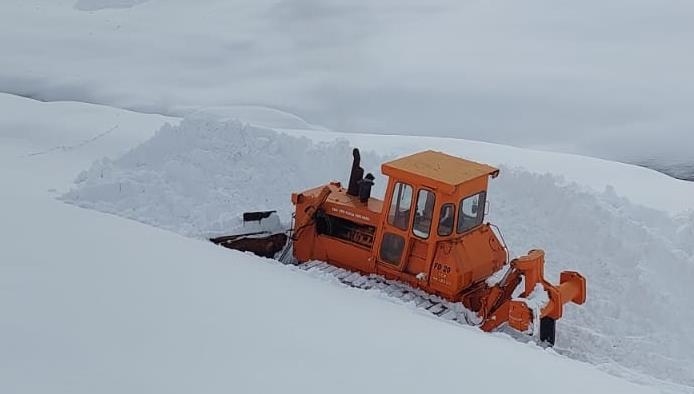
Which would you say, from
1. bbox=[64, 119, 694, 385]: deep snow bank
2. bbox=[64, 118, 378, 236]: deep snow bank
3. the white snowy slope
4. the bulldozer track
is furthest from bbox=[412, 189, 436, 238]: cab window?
bbox=[64, 118, 378, 236]: deep snow bank

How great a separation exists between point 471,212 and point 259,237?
6.68 ft

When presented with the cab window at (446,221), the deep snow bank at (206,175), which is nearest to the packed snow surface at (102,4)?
the deep snow bank at (206,175)

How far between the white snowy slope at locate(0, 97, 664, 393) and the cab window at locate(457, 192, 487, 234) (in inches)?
41.0

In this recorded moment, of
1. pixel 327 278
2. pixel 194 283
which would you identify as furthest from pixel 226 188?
pixel 194 283

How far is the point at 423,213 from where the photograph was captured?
762cm

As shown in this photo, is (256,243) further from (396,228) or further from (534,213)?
(534,213)

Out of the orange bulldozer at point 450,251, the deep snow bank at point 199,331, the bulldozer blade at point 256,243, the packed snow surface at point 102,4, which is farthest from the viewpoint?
the packed snow surface at point 102,4

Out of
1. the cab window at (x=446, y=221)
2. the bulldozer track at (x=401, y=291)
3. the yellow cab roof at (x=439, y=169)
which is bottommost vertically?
the bulldozer track at (x=401, y=291)

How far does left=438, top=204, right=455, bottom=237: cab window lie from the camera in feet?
24.7

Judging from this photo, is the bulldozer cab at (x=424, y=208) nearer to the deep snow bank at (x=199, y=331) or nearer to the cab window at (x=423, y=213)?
the cab window at (x=423, y=213)

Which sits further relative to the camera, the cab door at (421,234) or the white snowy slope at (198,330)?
the cab door at (421,234)

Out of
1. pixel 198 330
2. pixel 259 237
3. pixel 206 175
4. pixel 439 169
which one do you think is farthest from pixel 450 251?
pixel 206 175

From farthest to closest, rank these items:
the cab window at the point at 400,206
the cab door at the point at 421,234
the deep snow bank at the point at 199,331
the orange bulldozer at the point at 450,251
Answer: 1. the cab window at the point at 400,206
2. the cab door at the point at 421,234
3. the orange bulldozer at the point at 450,251
4. the deep snow bank at the point at 199,331

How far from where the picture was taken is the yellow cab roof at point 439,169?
7.49 m
